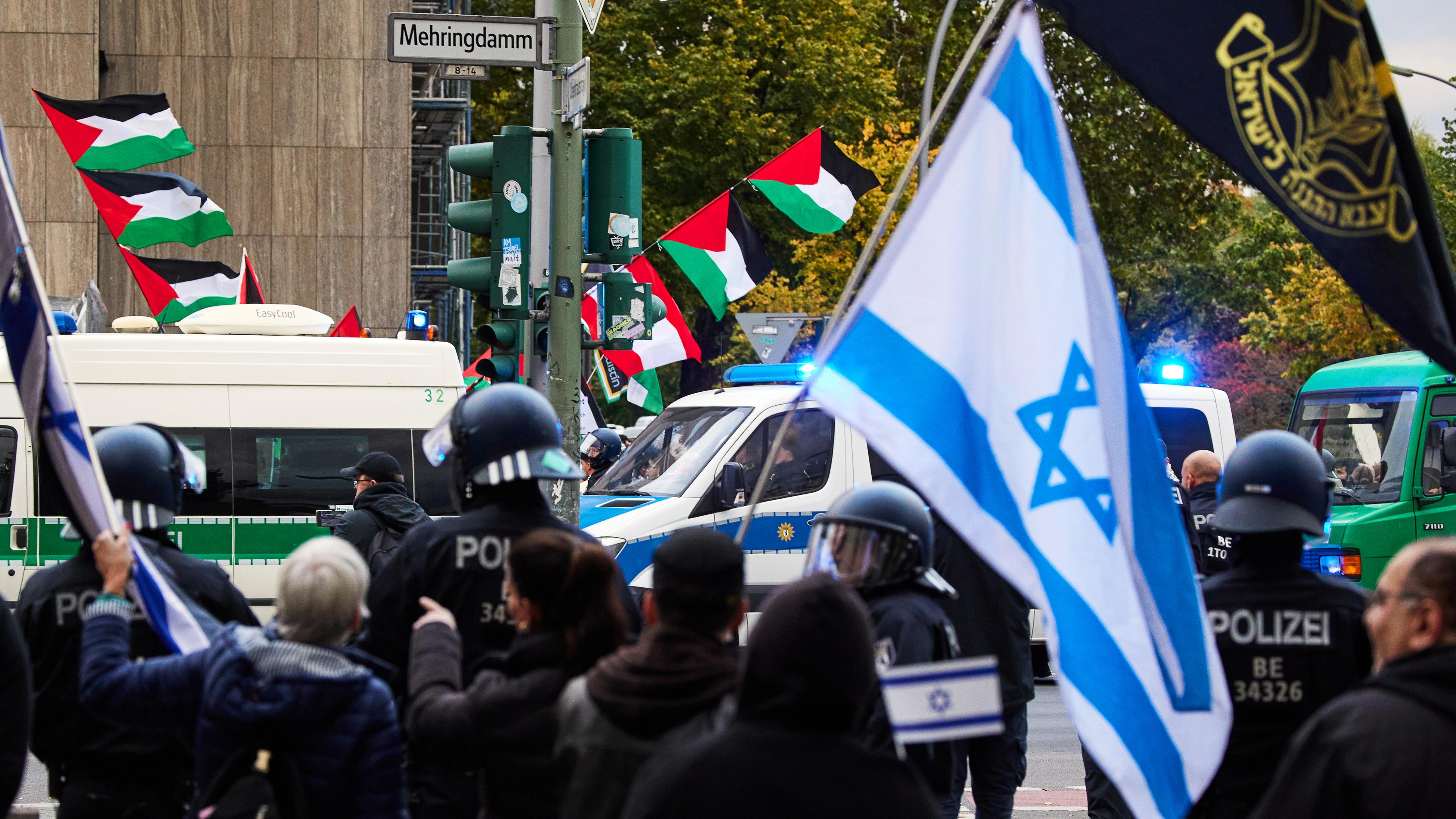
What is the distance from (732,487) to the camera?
10688mm

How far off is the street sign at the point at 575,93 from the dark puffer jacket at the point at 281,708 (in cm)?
568

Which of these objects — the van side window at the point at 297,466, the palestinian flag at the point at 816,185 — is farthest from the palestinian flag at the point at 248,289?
the palestinian flag at the point at 816,185

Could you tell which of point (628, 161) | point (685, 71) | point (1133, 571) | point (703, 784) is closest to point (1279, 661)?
point (1133, 571)

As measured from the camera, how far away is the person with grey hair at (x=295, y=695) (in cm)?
322

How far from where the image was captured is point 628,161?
360 inches

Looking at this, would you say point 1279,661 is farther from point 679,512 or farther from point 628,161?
point 679,512

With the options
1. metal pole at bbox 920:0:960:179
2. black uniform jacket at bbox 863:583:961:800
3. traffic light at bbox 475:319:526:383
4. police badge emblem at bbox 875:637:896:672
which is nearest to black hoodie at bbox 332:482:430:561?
traffic light at bbox 475:319:526:383

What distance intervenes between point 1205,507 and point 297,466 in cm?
738

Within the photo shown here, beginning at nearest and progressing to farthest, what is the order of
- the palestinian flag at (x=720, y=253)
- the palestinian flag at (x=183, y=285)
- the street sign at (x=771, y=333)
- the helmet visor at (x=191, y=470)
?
the helmet visor at (x=191, y=470) → the palestinian flag at (x=720, y=253) → the palestinian flag at (x=183, y=285) → the street sign at (x=771, y=333)

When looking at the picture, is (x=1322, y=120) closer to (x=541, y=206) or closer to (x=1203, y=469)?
(x=1203, y=469)

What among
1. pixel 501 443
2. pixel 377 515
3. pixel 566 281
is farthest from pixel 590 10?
pixel 501 443

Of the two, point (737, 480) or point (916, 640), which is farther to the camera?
point (737, 480)

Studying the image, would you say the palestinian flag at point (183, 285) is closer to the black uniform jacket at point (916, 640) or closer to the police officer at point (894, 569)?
the police officer at point (894, 569)

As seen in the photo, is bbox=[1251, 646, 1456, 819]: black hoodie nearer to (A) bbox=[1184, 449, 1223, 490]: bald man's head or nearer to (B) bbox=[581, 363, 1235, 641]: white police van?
(A) bbox=[1184, 449, 1223, 490]: bald man's head
